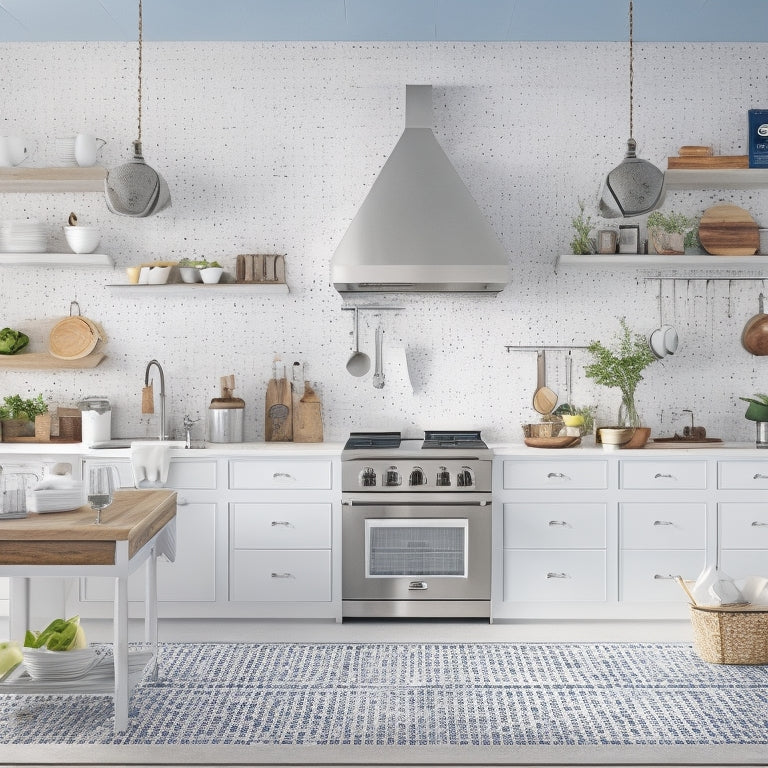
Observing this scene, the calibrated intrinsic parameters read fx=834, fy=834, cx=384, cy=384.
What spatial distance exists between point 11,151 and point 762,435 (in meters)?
4.61

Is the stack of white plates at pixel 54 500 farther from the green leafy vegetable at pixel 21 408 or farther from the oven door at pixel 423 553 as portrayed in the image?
the green leafy vegetable at pixel 21 408

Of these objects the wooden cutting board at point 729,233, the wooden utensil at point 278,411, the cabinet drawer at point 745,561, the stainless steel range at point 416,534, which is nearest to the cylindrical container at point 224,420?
the wooden utensil at point 278,411

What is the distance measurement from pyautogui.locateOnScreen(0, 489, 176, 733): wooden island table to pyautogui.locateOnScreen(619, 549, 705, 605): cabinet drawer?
8.33 feet

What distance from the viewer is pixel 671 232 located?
4938 millimetres

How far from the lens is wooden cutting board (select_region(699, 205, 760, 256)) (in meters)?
4.95

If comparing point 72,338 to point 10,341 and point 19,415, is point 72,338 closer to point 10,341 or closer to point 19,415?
point 10,341

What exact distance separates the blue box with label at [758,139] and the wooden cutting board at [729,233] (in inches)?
Result: 11.6

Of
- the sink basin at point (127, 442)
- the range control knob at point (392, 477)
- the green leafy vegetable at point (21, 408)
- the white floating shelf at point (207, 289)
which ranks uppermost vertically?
the white floating shelf at point (207, 289)

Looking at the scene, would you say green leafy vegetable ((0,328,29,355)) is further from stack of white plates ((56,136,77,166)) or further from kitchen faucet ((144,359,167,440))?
stack of white plates ((56,136,77,166))

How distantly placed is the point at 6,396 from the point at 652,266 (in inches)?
158

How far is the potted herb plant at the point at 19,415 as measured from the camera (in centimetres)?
492

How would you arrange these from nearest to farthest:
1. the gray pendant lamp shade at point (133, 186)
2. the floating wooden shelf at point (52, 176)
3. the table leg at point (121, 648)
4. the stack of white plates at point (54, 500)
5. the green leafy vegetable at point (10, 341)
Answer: the table leg at point (121, 648) → the stack of white plates at point (54, 500) → the gray pendant lamp shade at point (133, 186) → the floating wooden shelf at point (52, 176) → the green leafy vegetable at point (10, 341)

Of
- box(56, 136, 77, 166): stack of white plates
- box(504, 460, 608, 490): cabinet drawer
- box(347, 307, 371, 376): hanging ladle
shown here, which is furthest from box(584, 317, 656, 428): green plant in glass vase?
box(56, 136, 77, 166): stack of white plates

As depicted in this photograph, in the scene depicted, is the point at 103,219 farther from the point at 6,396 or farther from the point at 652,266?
the point at 652,266
